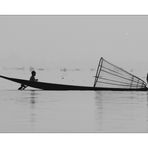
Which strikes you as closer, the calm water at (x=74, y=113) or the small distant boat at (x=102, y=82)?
the calm water at (x=74, y=113)

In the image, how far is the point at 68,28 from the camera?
15.9 m

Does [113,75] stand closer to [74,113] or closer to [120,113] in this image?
[120,113]

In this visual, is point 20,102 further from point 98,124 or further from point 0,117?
point 98,124

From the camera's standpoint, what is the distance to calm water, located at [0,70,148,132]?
11.8 meters

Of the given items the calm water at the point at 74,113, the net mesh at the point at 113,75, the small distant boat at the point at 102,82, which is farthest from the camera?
the small distant boat at the point at 102,82

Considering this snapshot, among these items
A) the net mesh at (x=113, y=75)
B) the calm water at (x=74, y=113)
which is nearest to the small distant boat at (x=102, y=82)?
the net mesh at (x=113, y=75)

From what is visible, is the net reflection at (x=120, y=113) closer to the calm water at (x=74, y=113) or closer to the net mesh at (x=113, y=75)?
the calm water at (x=74, y=113)

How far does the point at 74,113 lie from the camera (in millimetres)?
14664

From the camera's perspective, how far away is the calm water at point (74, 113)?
11.8m

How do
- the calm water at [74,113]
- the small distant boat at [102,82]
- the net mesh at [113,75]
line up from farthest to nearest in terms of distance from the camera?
the small distant boat at [102,82] < the net mesh at [113,75] < the calm water at [74,113]

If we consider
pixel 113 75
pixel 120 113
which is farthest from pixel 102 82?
pixel 120 113

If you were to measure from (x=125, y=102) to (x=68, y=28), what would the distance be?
12.8ft

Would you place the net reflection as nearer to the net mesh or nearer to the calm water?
the calm water

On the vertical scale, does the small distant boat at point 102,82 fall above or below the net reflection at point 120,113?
above
